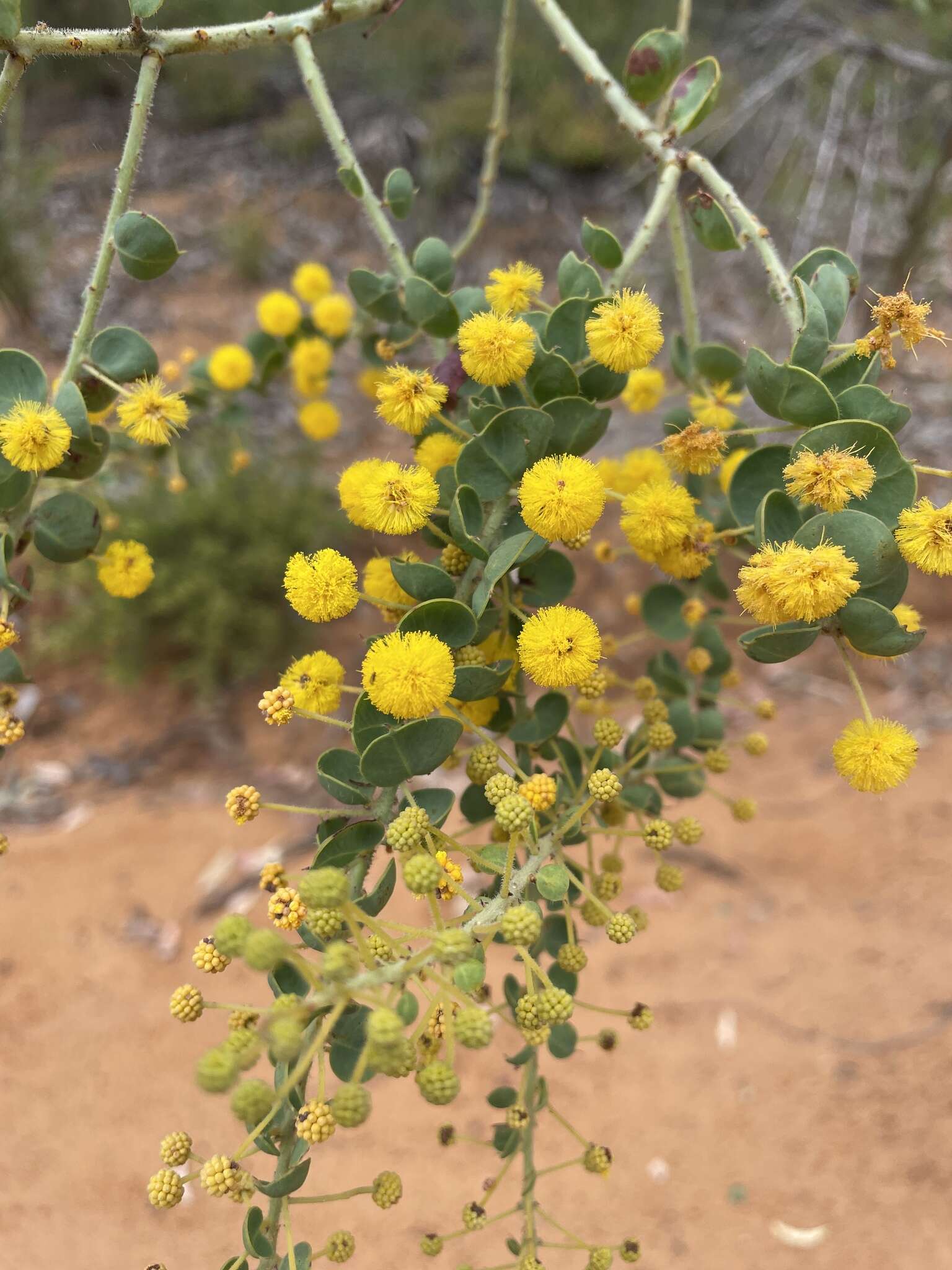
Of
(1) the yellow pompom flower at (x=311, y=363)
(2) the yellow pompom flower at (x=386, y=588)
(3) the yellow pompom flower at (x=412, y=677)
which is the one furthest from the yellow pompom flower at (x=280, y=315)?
(3) the yellow pompom flower at (x=412, y=677)

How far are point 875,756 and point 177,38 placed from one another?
3.50ft

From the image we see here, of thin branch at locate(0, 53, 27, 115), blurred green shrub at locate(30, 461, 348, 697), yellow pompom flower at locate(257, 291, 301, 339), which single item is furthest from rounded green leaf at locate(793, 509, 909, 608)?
blurred green shrub at locate(30, 461, 348, 697)

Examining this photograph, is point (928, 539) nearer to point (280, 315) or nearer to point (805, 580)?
point (805, 580)

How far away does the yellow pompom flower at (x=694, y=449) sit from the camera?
937mm

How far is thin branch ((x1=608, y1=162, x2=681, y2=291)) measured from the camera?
1072 mm

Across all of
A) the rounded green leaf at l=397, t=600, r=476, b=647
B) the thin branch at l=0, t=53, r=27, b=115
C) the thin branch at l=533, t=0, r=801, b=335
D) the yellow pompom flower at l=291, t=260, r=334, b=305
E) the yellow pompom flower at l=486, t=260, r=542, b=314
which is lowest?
the yellow pompom flower at l=291, t=260, r=334, b=305

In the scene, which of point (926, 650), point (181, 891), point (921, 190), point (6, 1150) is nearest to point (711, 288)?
point (921, 190)

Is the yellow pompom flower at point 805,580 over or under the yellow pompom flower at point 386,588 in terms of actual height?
over

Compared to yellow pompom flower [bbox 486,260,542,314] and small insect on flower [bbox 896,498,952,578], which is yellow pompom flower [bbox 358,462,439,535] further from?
small insect on flower [bbox 896,498,952,578]

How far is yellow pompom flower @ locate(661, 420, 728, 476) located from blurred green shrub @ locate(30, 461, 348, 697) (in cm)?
280

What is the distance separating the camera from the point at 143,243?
1041mm

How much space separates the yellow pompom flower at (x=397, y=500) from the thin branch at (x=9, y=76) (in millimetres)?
551

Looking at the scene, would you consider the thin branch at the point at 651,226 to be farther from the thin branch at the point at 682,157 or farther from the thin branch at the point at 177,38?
the thin branch at the point at 177,38

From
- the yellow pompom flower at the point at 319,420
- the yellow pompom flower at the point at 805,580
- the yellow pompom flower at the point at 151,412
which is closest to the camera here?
the yellow pompom flower at the point at 805,580
